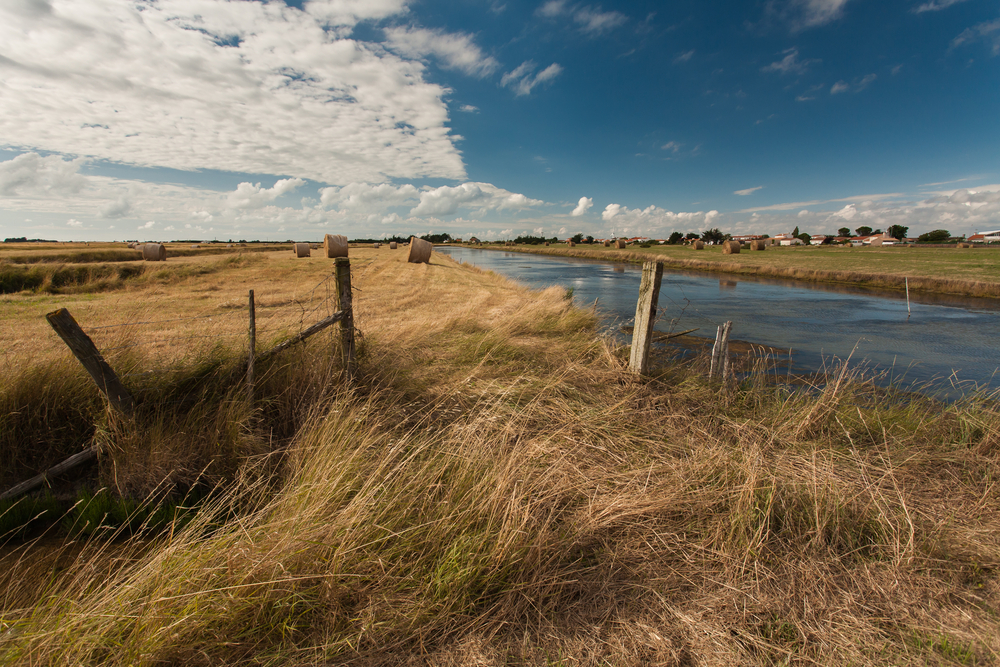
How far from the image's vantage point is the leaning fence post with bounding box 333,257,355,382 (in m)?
5.04

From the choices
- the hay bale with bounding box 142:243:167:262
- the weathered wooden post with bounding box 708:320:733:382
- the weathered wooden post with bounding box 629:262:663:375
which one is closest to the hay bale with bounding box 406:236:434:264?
the hay bale with bounding box 142:243:167:262

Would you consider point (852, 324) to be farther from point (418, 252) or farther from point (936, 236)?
point (936, 236)

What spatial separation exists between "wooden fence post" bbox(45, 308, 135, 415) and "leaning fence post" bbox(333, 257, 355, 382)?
2.00m

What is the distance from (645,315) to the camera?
5570 millimetres

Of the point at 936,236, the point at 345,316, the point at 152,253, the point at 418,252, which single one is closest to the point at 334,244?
the point at 418,252

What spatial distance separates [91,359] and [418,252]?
28355 millimetres

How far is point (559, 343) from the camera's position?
8.06 meters

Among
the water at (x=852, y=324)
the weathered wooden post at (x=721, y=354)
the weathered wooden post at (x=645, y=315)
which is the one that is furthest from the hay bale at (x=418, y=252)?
the weathered wooden post at (x=721, y=354)

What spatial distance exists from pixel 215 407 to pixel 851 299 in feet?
81.7

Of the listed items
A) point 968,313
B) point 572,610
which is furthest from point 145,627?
point 968,313

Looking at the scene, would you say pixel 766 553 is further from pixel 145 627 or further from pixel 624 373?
pixel 145 627

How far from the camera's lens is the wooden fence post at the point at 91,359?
11.3 ft

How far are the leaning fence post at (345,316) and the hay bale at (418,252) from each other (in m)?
25.8

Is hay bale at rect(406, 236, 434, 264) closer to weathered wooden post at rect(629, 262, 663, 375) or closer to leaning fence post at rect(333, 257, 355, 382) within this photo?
leaning fence post at rect(333, 257, 355, 382)
